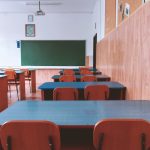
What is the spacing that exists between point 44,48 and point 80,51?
160cm

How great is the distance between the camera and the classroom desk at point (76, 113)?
1742 millimetres

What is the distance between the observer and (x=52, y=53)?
10.5 meters

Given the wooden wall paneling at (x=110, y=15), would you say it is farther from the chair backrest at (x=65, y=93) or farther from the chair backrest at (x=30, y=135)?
the chair backrest at (x=30, y=135)

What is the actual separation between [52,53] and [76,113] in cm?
869

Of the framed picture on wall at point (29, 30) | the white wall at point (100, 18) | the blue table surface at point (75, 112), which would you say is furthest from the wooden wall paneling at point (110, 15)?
the framed picture on wall at point (29, 30)

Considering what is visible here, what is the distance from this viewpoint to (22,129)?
4.89 ft

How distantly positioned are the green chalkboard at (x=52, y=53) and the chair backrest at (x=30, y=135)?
900 centimetres

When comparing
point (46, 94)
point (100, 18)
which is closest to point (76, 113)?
point (46, 94)

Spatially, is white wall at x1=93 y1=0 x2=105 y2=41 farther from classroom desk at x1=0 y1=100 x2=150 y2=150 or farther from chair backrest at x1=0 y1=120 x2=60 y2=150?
chair backrest at x1=0 y1=120 x2=60 y2=150

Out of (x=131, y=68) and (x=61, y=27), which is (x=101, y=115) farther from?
(x=61, y=27)

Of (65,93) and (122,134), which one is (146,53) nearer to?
(65,93)

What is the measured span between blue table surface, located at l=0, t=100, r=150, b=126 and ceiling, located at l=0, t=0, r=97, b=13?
6805mm

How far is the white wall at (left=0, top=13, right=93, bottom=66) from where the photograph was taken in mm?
10383

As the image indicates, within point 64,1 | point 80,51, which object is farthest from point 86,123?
point 80,51
